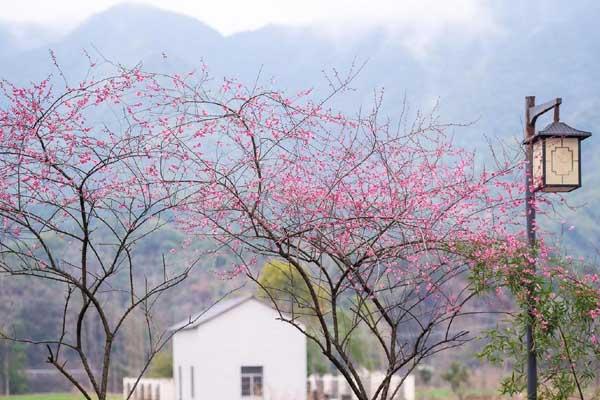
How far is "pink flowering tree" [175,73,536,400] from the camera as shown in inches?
257

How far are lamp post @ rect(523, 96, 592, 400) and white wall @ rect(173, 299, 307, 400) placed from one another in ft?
69.3

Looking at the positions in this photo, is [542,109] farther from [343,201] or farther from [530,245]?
[343,201]

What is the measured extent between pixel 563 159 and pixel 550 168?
0.12 meters

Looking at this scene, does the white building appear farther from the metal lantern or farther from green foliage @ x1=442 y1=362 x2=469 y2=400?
the metal lantern

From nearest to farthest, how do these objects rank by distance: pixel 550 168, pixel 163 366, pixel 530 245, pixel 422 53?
pixel 550 168
pixel 530 245
pixel 163 366
pixel 422 53

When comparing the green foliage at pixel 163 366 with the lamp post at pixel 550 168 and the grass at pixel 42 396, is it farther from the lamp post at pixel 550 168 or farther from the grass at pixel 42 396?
the lamp post at pixel 550 168

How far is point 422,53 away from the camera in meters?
87.4

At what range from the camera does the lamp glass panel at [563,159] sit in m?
7.63

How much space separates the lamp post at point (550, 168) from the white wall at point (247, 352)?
21.1 metres

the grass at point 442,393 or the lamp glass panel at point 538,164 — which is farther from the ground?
the lamp glass panel at point 538,164

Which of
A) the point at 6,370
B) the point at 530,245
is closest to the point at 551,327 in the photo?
the point at 530,245

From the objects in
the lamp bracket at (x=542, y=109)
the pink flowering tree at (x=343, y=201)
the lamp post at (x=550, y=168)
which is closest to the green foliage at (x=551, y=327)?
the lamp post at (x=550, y=168)

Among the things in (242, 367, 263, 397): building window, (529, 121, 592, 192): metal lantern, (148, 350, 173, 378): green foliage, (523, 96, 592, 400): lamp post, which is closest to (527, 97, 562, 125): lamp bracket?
(523, 96, 592, 400): lamp post

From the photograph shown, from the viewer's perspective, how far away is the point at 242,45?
89312mm
